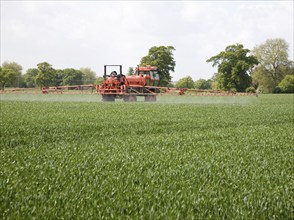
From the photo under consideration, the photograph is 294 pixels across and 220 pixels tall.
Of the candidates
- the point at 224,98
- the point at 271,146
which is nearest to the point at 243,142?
the point at 271,146

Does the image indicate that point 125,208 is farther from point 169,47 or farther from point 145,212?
point 169,47

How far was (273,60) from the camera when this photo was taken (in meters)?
90.6

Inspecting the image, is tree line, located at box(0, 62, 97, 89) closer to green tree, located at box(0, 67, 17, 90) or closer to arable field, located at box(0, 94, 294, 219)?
green tree, located at box(0, 67, 17, 90)

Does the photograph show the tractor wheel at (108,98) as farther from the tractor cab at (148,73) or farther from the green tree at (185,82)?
the green tree at (185,82)

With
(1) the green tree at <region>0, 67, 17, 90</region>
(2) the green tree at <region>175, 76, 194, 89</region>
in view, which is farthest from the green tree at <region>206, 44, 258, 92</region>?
(1) the green tree at <region>0, 67, 17, 90</region>

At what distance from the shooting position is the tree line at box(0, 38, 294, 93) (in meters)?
71.6

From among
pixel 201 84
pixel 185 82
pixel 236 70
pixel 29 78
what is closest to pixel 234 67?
pixel 236 70

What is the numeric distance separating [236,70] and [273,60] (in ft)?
87.8

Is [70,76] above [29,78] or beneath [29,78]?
above

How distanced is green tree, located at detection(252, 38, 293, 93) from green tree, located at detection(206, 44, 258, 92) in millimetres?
15460

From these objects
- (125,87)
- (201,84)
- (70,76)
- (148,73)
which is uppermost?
(70,76)

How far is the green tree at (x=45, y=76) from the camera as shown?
87.8 meters

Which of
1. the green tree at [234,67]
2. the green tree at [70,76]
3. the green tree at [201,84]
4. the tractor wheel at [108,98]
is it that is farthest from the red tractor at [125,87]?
the green tree at [201,84]

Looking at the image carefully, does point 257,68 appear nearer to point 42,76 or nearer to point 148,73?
point 42,76
